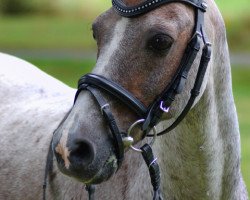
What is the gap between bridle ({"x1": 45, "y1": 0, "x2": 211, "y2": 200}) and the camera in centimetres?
389

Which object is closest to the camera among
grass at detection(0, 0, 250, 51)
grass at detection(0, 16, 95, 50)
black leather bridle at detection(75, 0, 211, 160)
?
black leather bridle at detection(75, 0, 211, 160)

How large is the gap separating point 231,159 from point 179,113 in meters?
0.60

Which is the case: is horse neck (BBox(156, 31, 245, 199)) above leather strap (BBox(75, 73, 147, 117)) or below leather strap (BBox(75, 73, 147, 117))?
below

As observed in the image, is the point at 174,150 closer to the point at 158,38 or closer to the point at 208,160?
the point at 208,160

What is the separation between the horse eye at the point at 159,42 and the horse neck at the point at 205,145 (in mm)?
419

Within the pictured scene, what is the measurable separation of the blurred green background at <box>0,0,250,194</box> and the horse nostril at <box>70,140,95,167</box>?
37.3 feet

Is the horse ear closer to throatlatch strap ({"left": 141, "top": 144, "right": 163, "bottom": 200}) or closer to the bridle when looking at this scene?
the bridle

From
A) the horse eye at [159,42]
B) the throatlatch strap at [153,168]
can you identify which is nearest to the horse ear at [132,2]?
the horse eye at [159,42]

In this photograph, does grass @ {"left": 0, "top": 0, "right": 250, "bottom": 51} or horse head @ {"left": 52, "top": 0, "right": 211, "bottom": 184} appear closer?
horse head @ {"left": 52, "top": 0, "right": 211, "bottom": 184}


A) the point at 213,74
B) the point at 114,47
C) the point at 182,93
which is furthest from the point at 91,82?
the point at 213,74

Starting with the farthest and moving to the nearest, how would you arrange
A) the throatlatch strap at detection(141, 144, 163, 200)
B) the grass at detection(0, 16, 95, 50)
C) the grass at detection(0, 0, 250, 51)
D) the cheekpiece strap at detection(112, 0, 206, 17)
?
1. the grass at detection(0, 16, 95, 50)
2. the grass at detection(0, 0, 250, 51)
3. the throatlatch strap at detection(141, 144, 163, 200)
4. the cheekpiece strap at detection(112, 0, 206, 17)

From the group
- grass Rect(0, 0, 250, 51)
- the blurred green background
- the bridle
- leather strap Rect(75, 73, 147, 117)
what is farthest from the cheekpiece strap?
grass Rect(0, 0, 250, 51)

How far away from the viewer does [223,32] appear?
4.44 m

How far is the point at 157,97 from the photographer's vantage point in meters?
4.02
